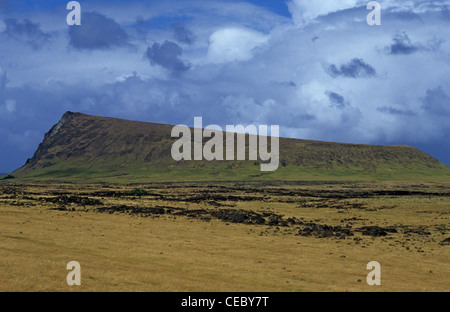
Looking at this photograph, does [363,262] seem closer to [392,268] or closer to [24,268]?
[392,268]

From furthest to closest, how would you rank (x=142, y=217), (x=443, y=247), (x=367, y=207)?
(x=367, y=207)
(x=142, y=217)
(x=443, y=247)

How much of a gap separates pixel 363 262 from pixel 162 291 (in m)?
15.5

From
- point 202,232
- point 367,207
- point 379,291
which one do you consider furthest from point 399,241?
point 367,207

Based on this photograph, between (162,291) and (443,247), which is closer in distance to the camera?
(162,291)

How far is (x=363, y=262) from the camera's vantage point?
1235 inches

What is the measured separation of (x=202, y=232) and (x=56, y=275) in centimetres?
2165

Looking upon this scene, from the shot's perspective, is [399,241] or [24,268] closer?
[24,268]

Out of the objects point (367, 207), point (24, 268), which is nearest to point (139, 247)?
point (24, 268)

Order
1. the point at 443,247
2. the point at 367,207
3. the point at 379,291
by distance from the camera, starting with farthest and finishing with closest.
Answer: the point at 367,207, the point at 443,247, the point at 379,291

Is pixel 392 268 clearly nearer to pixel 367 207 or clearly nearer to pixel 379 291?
pixel 379 291
